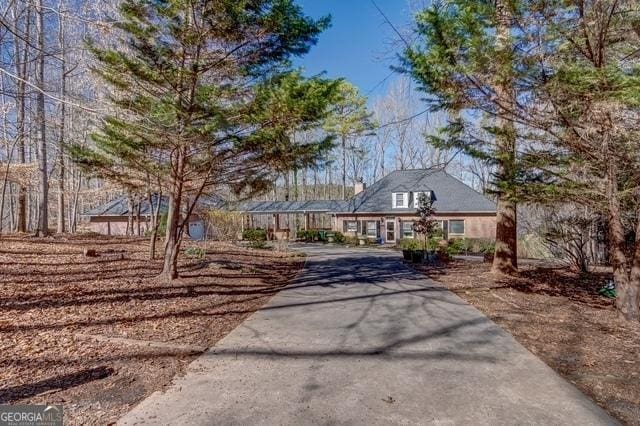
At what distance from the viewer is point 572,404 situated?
3.16 meters

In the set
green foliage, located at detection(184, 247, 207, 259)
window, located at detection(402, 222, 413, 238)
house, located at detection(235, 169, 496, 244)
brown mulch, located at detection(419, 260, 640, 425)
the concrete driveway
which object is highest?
house, located at detection(235, 169, 496, 244)

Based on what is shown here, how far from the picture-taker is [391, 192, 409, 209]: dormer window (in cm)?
2611

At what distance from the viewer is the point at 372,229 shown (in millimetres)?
26938

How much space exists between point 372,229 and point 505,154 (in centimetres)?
2037

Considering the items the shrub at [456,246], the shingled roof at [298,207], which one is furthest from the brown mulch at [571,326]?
the shingled roof at [298,207]

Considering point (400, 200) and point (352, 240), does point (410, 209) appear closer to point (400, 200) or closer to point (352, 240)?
point (400, 200)

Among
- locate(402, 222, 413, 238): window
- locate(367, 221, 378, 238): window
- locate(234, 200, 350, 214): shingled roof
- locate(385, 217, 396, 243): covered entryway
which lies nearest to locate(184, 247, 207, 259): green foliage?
locate(234, 200, 350, 214): shingled roof

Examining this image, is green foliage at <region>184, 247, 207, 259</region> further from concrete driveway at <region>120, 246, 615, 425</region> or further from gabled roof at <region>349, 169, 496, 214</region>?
gabled roof at <region>349, 169, 496, 214</region>

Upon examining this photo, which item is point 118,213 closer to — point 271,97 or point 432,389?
point 271,97

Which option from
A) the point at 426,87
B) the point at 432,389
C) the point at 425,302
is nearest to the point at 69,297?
the point at 432,389

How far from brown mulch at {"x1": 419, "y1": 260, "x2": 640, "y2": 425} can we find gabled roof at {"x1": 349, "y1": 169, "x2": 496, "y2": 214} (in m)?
14.3

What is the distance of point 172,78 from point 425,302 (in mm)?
6350

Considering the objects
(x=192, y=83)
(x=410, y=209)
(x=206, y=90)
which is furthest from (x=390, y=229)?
(x=206, y=90)

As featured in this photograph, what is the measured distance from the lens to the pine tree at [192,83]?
20.6 ft
